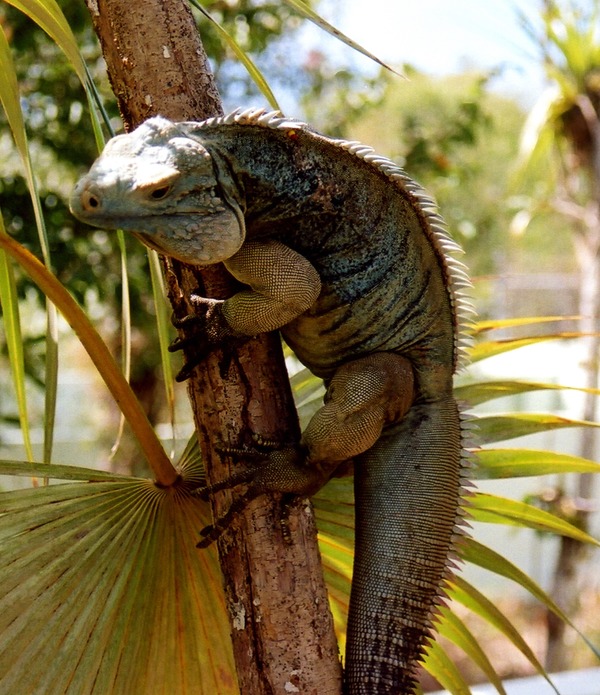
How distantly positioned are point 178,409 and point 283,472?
5079mm

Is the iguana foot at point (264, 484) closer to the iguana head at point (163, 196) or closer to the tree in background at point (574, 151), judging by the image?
the iguana head at point (163, 196)

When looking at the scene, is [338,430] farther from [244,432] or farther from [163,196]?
[163,196]

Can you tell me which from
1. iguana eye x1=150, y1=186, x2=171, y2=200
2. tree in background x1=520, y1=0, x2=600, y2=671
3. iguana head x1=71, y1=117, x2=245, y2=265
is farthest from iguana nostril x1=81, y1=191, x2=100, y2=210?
tree in background x1=520, y1=0, x2=600, y2=671

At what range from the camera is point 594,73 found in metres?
5.46

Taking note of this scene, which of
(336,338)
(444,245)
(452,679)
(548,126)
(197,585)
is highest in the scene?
(548,126)

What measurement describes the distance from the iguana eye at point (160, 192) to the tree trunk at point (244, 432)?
9.6 inches

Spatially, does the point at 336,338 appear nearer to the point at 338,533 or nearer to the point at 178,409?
the point at 338,533

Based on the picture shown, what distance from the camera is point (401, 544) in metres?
1.71

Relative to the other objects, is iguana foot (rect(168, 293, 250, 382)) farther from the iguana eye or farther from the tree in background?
the tree in background

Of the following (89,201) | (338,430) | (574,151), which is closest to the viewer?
(89,201)

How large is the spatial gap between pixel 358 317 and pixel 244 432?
39 centimetres

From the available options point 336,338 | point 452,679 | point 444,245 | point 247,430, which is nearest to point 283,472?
point 247,430

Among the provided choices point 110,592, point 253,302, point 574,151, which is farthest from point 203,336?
point 574,151

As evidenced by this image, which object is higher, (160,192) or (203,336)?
(160,192)
